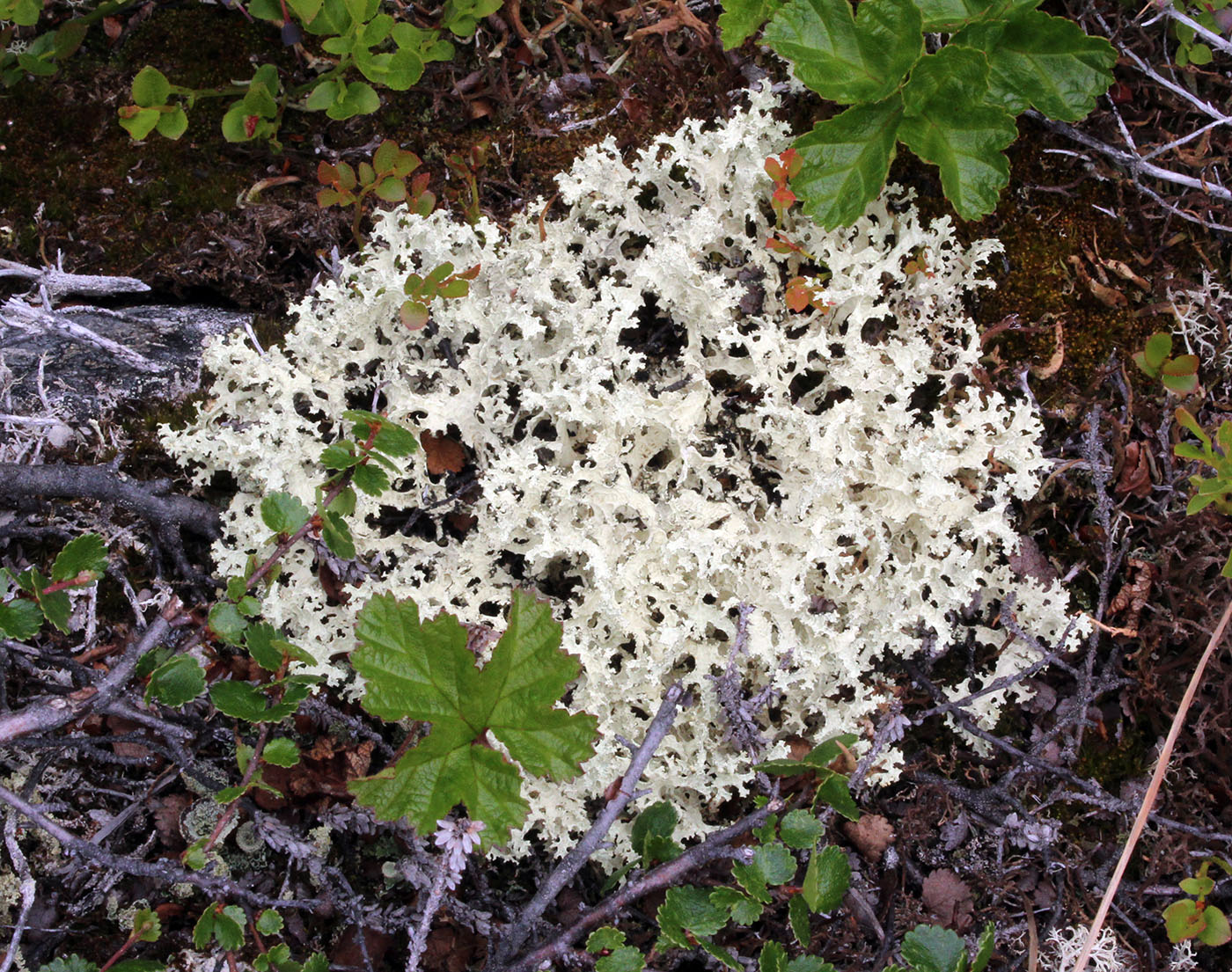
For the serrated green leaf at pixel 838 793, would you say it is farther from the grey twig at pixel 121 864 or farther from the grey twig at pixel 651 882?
the grey twig at pixel 121 864

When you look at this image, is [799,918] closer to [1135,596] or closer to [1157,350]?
[1135,596]

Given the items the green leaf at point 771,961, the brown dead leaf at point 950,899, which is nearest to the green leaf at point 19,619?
the green leaf at point 771,961

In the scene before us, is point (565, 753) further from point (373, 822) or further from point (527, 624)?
point (373, 822)

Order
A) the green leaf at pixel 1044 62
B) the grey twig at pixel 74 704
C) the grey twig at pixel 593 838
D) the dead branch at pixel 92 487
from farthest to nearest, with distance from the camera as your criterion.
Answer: the green leaf at pixel 1044 62, the dead branch at pixel 92 487, the grey twig at pixel 593 838, the grey twig at pixel 74 704

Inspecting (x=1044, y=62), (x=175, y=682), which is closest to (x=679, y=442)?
(x=175, y=682)

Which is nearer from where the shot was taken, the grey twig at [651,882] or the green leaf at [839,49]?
the grey twig at [651,882]

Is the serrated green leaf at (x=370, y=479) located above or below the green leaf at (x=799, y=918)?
above

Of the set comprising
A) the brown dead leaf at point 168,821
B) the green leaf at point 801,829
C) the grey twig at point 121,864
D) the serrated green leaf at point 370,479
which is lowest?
the brown dead leaf at point 168,821
